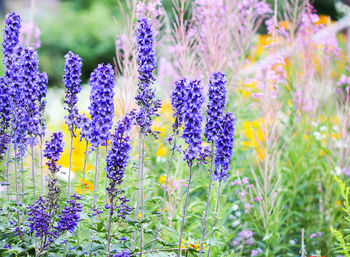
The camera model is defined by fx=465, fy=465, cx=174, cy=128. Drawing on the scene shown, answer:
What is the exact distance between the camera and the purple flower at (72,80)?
Answer: 10.5 ft

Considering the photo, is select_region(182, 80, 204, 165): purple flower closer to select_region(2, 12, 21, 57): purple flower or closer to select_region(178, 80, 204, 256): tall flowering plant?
select_region(178, 80, 204, 256): tall flowering plant

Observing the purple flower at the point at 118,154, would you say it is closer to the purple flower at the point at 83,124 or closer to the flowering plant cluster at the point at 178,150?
the flowering plant cluster at the point at 178,150

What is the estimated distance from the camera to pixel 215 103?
10.1 ft

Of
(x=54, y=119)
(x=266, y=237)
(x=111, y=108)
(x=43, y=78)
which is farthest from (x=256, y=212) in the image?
(x=54, y=119)

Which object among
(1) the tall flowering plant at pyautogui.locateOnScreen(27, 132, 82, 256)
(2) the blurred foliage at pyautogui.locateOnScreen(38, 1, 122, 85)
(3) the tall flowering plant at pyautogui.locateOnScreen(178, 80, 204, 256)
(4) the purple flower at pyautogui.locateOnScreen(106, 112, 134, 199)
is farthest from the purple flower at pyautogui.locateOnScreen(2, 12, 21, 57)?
(2) the blurred foliage at pyautogui.locateOnScreen(38, 1, 122, 85)

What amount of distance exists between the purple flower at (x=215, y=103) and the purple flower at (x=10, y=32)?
1531 mm

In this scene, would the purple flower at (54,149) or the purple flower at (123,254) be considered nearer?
the purple flower at (123,254)

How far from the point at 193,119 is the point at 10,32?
1550 mm

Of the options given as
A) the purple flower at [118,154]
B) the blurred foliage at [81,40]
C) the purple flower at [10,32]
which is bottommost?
the purple flower at [118,154]

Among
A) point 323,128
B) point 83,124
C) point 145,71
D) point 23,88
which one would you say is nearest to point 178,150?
point 145,71

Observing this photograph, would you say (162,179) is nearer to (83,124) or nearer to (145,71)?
(83,124)

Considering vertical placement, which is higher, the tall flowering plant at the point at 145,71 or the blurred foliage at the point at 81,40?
the blurred foliage at the point at 81,40

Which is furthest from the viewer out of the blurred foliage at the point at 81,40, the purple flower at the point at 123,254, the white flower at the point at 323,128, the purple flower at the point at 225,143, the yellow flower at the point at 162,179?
the blurred foliage at the point at 81,40

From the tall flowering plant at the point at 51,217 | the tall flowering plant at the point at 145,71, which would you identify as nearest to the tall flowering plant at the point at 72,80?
the tall flowering plant at the point at 51,217
